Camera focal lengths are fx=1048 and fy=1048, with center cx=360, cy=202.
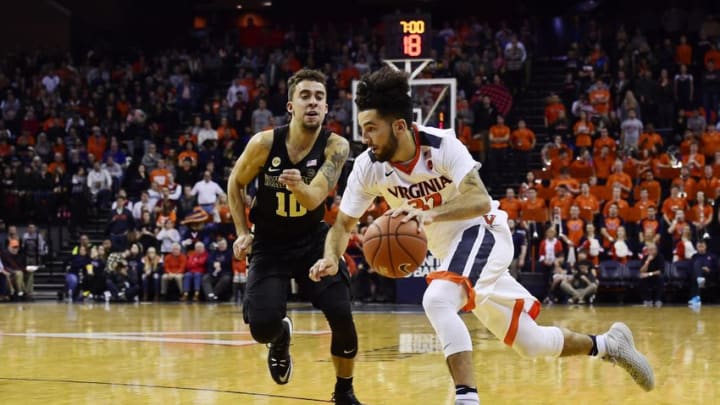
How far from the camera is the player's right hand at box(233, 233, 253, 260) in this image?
6.58 meters

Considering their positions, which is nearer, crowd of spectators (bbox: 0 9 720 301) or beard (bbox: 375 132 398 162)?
beard (bbox: 375 132 398 162)

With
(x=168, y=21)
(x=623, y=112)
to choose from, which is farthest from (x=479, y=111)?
(x=168, y=21)

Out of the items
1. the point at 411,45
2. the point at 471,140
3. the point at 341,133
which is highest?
the point at 411,45

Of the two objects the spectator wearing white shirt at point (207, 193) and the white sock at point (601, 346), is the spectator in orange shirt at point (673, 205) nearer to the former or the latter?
the spectator wearing white shirt at point (207, 193)

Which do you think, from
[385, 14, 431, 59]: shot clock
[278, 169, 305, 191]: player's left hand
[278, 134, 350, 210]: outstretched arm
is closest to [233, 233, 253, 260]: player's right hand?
[278, 134, 350, 210]: outstretched arm

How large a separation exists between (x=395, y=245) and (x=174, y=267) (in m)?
15.0

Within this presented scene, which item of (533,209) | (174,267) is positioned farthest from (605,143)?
(174,267)

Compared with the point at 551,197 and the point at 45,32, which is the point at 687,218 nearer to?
the point at 551,197

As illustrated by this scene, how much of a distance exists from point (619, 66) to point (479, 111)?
3.29m

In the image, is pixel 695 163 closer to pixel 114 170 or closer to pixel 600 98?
pixel 600 98

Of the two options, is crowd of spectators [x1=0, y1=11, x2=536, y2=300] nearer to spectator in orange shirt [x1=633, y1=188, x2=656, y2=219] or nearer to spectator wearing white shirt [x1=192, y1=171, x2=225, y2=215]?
spectator wearing white shirt [x1=192, y1=171, x2=225, y2=215]

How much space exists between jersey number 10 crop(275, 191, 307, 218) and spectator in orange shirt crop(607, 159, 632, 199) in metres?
12.8

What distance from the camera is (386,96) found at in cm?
582

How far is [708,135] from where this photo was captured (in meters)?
19.4
